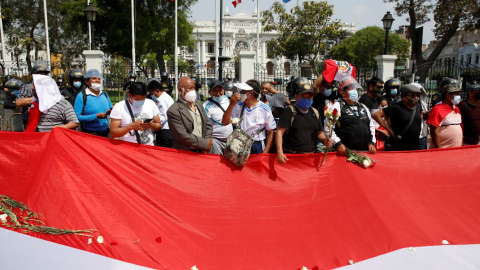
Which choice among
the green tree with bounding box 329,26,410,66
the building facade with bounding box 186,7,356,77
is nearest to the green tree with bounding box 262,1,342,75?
the green tree with bounding box 329,26,410,66

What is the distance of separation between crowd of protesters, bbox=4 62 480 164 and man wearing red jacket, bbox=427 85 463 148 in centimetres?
1

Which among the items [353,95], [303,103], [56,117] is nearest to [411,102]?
[353,95]

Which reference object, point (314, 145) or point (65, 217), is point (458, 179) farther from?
point (65, 217)

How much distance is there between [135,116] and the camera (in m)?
4.80

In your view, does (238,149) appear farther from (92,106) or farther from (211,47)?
(211,47)

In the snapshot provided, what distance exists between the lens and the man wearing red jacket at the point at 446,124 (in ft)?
18.2

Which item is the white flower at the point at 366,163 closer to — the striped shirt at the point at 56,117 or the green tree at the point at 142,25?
the striped shirt at the point at 56,117

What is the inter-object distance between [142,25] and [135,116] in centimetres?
2714

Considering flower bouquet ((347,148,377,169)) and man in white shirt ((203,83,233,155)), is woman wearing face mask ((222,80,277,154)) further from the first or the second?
flower bouquet ((347,148,377,169))

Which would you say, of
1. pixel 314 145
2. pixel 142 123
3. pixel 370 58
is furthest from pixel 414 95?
pixel 370 58

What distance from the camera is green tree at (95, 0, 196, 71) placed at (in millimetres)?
29672

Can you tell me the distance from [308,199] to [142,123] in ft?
6.71

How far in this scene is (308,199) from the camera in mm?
4305

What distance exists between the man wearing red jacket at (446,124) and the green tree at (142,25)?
27.0 metres
